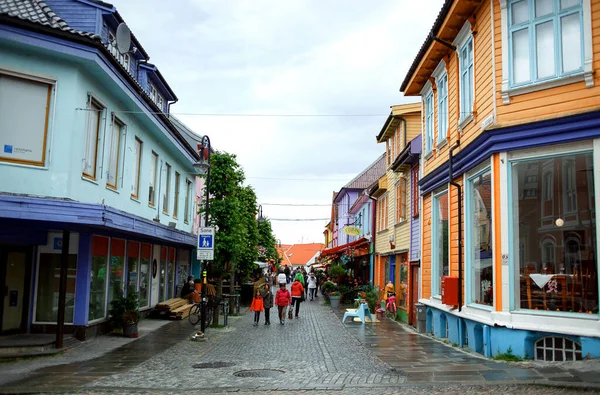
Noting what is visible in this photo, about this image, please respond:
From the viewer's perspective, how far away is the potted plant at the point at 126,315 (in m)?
15.2

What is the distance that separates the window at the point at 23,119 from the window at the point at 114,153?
8.80 ft

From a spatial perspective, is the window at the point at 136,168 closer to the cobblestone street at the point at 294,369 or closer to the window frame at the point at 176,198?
the cobblestone street at the point at 294,369

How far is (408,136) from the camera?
22.6 meters

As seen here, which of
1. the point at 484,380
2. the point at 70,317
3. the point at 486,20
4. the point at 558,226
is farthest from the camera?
the point at 70,317

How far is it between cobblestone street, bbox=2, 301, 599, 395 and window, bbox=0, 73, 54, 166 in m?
4.40

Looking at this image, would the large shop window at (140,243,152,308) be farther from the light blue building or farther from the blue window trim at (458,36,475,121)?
the blue window trim at (458,36,475,121)

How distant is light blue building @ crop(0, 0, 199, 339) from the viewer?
1197 cm

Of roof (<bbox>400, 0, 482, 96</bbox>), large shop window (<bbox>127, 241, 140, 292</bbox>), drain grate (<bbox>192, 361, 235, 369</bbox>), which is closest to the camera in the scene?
drain grate (<bbox>192, 361, 235, 369</bbox>)

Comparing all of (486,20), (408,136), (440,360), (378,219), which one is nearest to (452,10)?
(486,20)

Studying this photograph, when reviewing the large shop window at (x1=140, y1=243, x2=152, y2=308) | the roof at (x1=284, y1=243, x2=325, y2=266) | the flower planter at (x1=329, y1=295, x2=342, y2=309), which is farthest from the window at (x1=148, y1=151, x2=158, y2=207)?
the roof at (x1=284, y1=243, x2=325, y2=266)

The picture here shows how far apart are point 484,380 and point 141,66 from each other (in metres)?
15.6

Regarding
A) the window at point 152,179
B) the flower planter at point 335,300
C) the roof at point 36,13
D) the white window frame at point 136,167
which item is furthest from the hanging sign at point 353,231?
the roof at point 36,13

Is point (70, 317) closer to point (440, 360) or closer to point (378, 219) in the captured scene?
point (440, 360)

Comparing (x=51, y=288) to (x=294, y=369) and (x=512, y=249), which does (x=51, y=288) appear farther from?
(x=512, y=249)
